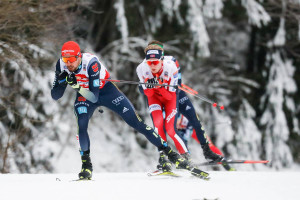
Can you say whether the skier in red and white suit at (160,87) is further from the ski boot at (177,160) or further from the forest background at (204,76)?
the forest background at (204,76)

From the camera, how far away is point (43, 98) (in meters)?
12.0

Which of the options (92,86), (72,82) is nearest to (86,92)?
(92,86)

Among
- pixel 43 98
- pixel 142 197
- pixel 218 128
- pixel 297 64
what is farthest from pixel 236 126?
pixel 142 197

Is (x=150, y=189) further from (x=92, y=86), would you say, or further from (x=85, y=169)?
(x=92, y=86)

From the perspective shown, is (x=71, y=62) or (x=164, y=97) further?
(x=164, y=97)

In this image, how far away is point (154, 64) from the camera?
7273 mm

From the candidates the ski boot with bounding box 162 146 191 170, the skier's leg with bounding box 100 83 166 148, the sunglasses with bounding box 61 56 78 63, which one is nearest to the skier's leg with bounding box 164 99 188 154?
the ski boot with bounding box 162 146 191 170

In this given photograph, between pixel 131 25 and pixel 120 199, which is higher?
pixel 131 25

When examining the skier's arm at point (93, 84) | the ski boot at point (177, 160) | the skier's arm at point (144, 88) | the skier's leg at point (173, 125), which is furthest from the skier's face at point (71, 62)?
the skier's leg at point (173, 125)

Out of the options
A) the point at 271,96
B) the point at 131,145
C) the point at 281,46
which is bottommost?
the point at 131,145

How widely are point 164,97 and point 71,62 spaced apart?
178 cm

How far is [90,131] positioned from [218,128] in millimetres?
3973

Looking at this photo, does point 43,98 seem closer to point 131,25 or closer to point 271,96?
point 131,25

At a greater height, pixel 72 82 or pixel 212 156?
pixel 72 82
